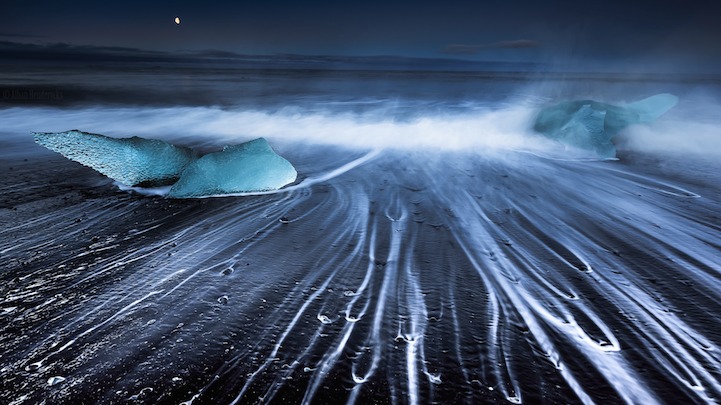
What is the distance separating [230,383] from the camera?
1.42m

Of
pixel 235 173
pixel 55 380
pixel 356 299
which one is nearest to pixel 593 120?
pixel 235 173

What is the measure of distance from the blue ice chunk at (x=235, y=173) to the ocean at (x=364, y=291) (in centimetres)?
16

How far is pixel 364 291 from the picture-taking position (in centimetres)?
Result: 206

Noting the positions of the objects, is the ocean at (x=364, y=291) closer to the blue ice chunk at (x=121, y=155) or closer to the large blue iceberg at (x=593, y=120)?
the blue ice chunk at (x=121, y=155)

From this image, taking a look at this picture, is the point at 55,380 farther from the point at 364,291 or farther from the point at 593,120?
the point at 593,120

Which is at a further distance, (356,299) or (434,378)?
(356,299)

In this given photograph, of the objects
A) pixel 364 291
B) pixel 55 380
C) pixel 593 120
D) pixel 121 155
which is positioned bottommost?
pixel 55 380

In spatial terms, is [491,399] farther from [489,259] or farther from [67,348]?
→ [67,348]

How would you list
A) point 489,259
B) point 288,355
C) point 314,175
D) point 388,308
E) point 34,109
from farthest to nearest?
point 34,109 < point 314,175 < point 489,259 < point 388,308 < point 288,355

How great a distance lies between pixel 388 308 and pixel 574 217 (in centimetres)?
228

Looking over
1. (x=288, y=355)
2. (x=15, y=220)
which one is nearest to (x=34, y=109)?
(x=15, y=220)

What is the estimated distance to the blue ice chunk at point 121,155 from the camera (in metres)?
3.58

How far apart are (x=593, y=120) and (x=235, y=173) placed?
5665mm

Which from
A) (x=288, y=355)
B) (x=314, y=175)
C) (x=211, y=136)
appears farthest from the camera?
(x=211, y=136)
